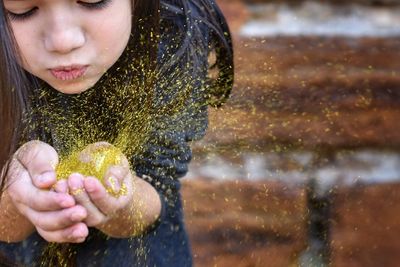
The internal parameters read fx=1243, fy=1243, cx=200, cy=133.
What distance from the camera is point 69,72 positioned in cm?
138

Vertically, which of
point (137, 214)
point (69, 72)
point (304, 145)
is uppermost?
point (69, 72)

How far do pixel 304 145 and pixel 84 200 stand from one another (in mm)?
975

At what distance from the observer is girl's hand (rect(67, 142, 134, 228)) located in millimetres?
1361

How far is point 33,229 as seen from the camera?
1.62m

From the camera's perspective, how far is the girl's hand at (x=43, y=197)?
1.37 metres

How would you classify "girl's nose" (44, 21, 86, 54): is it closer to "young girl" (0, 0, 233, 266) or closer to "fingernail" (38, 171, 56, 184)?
"young girl" (0, 0, 233, 266)

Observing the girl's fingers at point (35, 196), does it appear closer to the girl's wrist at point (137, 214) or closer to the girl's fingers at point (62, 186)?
the girl's fingers at point (62, 186)

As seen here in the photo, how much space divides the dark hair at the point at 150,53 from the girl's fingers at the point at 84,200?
114mm

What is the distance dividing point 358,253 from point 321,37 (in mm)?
683

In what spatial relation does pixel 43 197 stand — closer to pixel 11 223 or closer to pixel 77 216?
pixel 77 216

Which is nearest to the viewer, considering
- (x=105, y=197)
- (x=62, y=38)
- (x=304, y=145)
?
(x=62, y=38)

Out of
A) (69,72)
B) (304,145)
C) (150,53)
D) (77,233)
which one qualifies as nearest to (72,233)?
(77,233)

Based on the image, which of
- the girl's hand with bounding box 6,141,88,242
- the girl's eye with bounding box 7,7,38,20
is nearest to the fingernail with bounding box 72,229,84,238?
the girl's hand with bounding box 6,141,88,242

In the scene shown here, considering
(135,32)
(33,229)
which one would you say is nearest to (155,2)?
(135,32)
